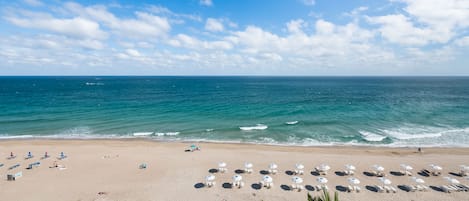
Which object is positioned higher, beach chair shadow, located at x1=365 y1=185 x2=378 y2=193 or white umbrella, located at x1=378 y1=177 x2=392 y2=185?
white umbrella, located at x1=378 y1=177 x2=392 y2=185

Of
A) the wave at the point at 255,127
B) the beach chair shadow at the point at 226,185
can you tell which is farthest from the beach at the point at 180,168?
the wave at the point at 255,127

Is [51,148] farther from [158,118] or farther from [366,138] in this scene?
[366,138]

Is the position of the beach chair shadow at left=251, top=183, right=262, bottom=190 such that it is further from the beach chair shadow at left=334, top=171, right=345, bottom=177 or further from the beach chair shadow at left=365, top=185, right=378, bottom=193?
the beach chair shadow at left=365, top=185, right=378, bottom=193

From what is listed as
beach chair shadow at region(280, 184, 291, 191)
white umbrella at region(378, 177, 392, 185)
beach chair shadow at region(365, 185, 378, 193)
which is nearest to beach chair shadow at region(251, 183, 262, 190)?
beach chair shadow at region(280, 184, 291, 191)

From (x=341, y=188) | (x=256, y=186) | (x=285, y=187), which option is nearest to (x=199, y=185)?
(x=256, y=186)

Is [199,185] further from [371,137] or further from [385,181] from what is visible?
[371,137]

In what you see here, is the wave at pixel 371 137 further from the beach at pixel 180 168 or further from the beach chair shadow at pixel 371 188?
the beach chair shadow at pixel 371 188

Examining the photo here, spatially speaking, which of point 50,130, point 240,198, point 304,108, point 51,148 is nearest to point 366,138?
point 304,108
